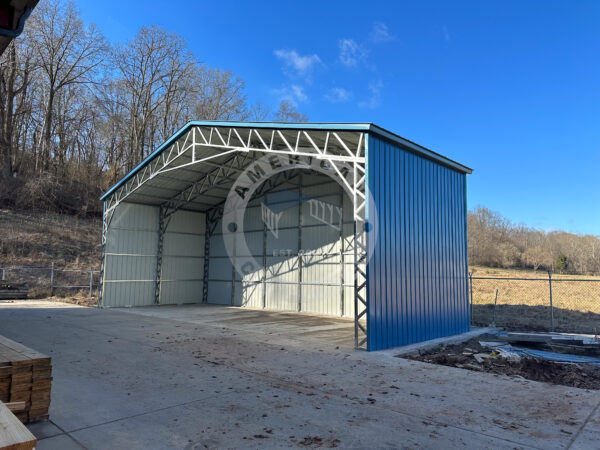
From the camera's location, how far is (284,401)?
17.5 feet

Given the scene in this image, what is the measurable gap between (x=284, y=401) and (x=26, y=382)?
298 centimetres

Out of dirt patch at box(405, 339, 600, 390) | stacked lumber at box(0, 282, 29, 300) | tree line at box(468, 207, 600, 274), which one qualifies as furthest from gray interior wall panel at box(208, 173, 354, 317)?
tree line at box(468, 207, 600, 274)

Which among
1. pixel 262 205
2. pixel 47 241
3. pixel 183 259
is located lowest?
pixel 183 259

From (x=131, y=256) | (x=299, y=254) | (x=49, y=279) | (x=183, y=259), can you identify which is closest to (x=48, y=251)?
(x=49, y=279)

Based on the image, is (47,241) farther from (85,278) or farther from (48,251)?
(85,278)

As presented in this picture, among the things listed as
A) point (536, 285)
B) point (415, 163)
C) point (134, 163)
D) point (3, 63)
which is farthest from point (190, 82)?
point (536, 285)

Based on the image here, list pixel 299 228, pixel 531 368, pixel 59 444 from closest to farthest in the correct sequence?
pixel 59 444 → pixel 531 368 → pixel 299 228

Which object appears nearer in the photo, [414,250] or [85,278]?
[414,250]

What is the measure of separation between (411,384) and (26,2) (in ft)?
21.5

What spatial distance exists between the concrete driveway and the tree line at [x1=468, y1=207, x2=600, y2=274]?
41262mm

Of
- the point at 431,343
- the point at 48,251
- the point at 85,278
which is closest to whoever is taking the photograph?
the point at 431,343

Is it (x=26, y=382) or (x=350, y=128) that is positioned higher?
(x=350, y=128)

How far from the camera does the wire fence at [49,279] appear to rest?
22.3m

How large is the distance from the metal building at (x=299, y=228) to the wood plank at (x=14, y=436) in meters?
7.49
